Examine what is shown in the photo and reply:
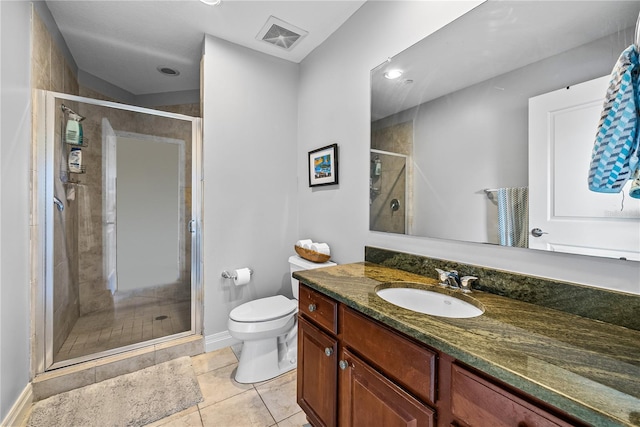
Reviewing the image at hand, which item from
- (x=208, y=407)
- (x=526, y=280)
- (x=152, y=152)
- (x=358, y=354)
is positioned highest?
(x=152, y=152)

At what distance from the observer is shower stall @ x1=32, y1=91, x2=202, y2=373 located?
175 cm

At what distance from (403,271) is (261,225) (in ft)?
4.48

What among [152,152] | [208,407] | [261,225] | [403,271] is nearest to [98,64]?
[152,152]

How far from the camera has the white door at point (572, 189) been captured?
830mm

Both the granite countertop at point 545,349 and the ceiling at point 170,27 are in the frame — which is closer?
the granite countertop at point 545,349

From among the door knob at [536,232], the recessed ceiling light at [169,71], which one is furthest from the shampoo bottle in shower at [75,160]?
the door knob at [536,232]

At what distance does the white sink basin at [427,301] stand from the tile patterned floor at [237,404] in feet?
2.92

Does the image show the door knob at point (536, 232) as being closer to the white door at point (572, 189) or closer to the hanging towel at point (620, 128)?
the white door at point (572, 189)

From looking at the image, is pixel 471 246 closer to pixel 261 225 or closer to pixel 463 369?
pixel 463 369

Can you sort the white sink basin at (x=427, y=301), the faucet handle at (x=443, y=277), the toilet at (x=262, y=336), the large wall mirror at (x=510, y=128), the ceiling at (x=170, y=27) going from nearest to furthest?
the large wall mirror at (x=510, y=128), the white sink basin at (x=427, y=301), the faucet handle at (x=443, y=277), the toilet at (x=262, y=336), the ceiling at (x=170, y=27)

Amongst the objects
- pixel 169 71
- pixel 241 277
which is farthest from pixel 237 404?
pixel 169 71

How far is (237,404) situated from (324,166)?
169 cm

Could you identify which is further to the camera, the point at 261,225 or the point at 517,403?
the point at 261,225

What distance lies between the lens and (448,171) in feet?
4.32
